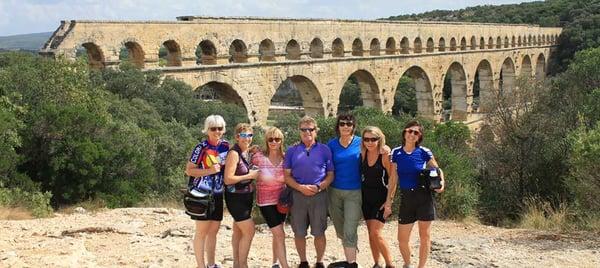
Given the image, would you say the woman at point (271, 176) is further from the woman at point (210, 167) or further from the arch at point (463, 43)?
the arch at point (463, 43)

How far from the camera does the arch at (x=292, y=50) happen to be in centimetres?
1964

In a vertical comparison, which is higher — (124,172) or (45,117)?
(45,117)

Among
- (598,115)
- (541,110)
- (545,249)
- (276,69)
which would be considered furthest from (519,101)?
(545,249)

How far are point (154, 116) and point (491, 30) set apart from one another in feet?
90.2

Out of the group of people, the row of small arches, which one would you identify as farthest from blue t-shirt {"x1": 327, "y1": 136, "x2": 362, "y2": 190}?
the row of small arches

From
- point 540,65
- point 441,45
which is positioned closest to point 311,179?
point 441,45

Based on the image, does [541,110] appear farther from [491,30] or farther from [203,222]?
[491,30]

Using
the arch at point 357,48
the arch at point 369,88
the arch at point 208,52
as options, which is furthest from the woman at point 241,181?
the arch at point 369,88

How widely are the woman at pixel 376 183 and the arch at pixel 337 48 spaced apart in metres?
17.4

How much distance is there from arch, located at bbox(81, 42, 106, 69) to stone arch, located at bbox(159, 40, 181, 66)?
73.5 inches

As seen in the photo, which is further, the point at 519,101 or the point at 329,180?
the point at 519,101

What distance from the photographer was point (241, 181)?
430 cm

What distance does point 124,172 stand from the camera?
30.8ft

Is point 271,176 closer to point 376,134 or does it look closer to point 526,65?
point 376,134
